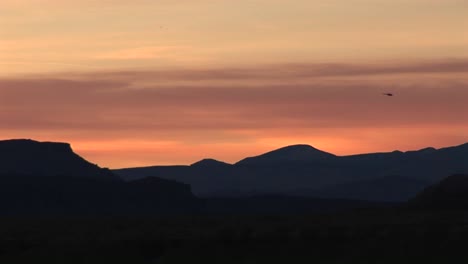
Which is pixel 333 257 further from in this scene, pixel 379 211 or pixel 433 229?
pixel 379 211

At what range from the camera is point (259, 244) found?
76.4m

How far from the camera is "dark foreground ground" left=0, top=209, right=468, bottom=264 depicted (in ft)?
231

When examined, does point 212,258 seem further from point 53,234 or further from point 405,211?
point 405,211

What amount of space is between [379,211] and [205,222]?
1838 centimetres

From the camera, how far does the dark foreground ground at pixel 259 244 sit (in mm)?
70500

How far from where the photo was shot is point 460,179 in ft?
439

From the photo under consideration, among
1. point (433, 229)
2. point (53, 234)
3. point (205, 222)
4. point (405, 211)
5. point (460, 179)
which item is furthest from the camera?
point (460, 179)

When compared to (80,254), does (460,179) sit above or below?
above

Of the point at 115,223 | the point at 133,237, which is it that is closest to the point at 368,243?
the point at 133,237

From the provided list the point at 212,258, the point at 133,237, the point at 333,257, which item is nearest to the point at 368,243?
the point at 333,257

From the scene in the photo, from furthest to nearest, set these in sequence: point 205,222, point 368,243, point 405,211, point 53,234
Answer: point 405,211, point 205,222, point 53,234, point 368,243

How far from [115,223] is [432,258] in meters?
40.2

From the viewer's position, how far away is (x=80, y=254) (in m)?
76.2

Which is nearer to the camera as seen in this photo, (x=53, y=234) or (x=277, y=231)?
(x=277, y=231)
